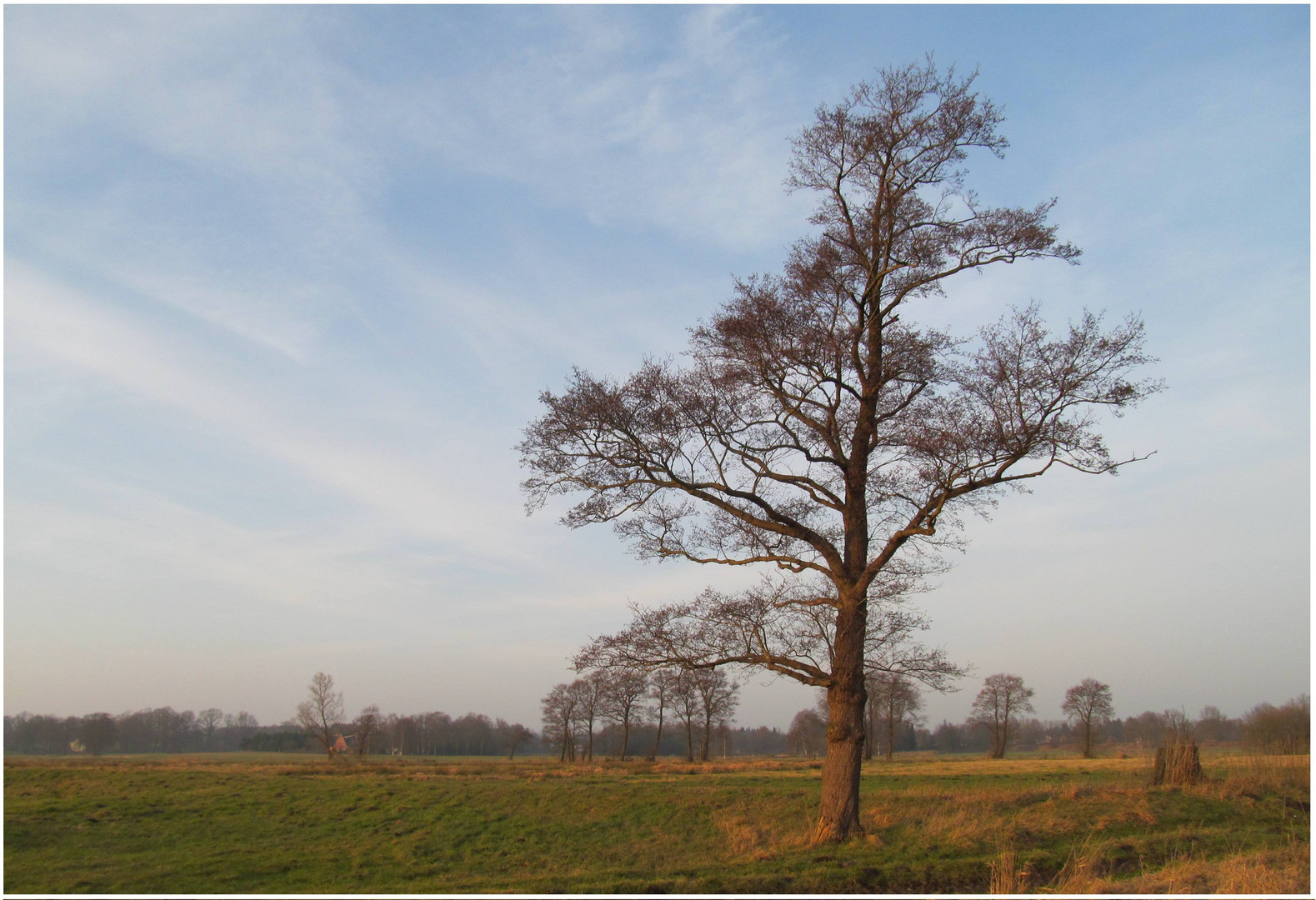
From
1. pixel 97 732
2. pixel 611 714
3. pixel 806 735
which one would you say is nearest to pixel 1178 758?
pixel 611 714

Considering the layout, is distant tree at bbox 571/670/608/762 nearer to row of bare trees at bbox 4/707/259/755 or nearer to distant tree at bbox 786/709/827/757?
distant tree at bbox 786/709/827/757

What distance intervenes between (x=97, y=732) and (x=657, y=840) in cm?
9121

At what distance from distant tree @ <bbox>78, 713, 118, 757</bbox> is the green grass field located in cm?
7355

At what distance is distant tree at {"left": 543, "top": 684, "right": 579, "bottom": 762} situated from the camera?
212ft

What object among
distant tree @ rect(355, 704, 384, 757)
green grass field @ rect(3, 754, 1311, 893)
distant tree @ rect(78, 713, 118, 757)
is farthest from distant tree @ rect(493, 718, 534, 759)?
green grass field @ rect(3, 754, 1311, 893)

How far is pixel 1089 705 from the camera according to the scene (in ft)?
224

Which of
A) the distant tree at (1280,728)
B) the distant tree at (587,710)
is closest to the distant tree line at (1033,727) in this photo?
the distant tree at (1280,728)

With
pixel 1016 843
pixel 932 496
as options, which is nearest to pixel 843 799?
pixel 1016 843

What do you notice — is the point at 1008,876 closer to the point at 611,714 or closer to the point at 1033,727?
the point at 611,714

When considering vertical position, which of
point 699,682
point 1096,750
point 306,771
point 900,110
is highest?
point 900,110

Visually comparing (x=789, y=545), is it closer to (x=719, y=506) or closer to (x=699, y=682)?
(x=719, y=506)

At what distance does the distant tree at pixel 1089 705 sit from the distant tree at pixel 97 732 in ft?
316

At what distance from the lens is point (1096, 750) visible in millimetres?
69375

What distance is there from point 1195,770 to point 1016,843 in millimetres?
11175
